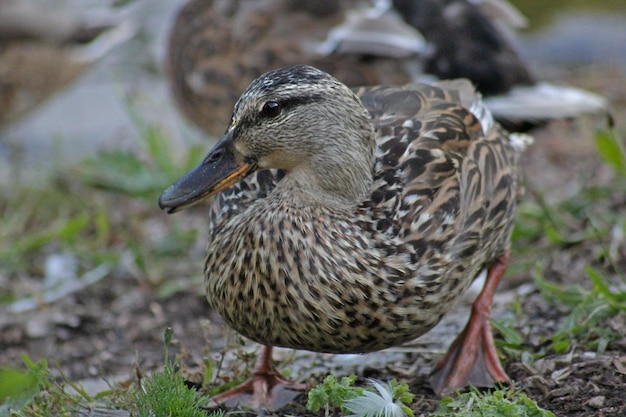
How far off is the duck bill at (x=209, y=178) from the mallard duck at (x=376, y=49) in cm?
276

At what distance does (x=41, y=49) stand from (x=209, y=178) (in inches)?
201

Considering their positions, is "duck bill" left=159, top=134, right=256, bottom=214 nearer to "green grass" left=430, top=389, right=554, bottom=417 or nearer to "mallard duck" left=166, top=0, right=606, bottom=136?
"green grass" left=430, top=389, right=554, bottom=417

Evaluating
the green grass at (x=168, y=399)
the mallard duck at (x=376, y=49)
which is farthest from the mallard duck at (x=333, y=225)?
the mallard duck at (x=376, y=49)

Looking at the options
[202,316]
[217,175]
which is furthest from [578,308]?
[202,316]

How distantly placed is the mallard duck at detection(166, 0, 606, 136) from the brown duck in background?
77.1 inches

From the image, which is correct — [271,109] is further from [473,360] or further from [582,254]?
[582,254]

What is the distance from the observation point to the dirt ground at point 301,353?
10.7ft

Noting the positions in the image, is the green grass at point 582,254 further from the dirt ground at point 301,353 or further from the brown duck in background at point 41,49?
the brown duck in background at point 41,49

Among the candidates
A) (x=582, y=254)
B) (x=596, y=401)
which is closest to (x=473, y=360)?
(x=596, y=401)

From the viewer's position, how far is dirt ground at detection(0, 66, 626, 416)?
3262 millimetres

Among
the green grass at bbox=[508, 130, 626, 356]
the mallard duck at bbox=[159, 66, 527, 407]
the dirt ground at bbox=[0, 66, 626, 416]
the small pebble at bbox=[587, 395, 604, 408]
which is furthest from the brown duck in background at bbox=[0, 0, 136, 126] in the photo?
the small pebble at bbox=[587, 395, 604, 408]

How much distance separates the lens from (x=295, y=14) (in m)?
6.16

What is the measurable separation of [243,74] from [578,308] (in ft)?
10.1

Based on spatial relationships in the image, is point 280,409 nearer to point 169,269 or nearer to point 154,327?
point 154,327
